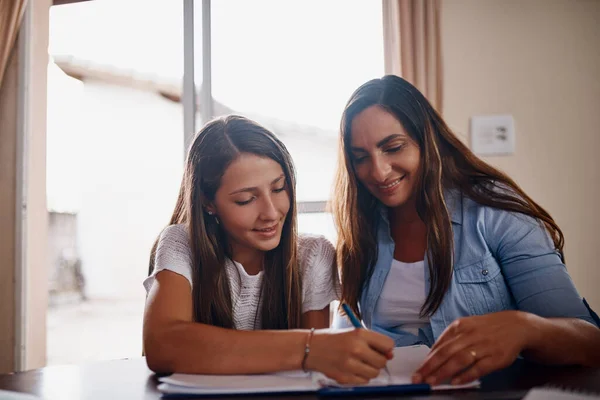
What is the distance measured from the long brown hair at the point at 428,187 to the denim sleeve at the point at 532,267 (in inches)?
1.7

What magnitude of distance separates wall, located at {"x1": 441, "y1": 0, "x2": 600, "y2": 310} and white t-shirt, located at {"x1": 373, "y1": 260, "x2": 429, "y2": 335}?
1.28m

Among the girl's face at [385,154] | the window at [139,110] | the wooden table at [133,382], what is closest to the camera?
the wooden table at [133,382]

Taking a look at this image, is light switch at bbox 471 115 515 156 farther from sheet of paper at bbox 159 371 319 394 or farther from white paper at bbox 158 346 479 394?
sheet of paper at bbox 159 371 319 394

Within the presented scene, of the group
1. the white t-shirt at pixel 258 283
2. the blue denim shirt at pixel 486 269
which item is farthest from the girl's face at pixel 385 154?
the white t-shirt at pixel 258 283

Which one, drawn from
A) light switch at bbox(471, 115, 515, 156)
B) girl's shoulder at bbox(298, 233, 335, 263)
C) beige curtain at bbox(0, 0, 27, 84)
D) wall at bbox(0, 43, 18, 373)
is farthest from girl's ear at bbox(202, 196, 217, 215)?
beige curtain at bbox(0, 0, 27, 84)

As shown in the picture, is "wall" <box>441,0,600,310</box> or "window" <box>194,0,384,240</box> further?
"window" <box>194,0,384,240</box>

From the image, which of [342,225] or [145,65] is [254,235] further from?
[145,65]

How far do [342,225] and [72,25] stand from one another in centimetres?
274

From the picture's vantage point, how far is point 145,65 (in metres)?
3.29

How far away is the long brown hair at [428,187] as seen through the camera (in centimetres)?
126

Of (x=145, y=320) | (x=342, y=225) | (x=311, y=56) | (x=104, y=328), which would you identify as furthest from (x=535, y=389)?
(x=104, y=328)

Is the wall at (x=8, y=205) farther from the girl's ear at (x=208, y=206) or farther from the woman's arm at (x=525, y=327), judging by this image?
the woman's arm at (x=525, y=327)

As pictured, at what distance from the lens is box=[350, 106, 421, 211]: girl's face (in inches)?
Answer: 50.8

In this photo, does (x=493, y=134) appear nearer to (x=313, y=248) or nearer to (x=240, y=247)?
(x=313, y=248)
